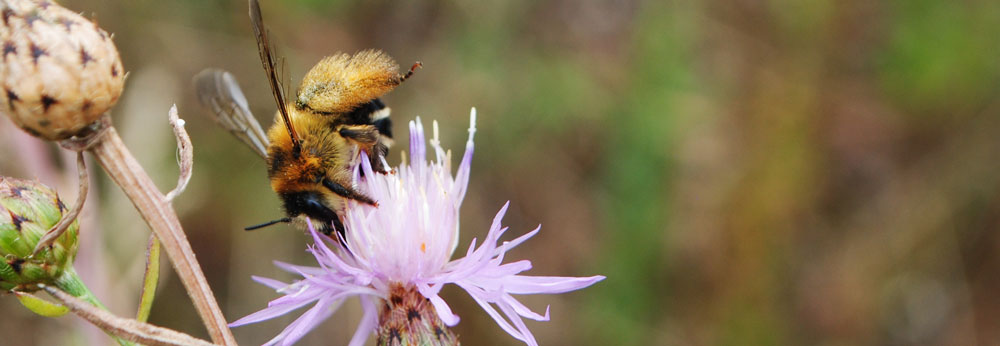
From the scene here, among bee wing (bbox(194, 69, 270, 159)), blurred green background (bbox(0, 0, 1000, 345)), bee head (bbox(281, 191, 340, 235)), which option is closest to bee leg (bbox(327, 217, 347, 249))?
bee head (bbox(281, 191, 340, 235))

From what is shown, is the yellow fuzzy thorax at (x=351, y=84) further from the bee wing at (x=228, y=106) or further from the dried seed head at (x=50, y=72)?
the dried seed head at (x=50, y=72)

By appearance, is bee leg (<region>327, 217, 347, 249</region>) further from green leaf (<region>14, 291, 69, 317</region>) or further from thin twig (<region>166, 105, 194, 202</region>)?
green leaf (<region>14, 291, 69, 317</region>)

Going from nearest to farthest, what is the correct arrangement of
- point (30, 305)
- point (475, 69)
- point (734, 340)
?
point (30, 305)
point (734, 340)
point (475, 69)

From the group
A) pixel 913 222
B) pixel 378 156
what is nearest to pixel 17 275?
pixel 378 156

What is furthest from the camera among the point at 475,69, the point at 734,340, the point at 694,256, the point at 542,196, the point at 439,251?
the point at 542,196

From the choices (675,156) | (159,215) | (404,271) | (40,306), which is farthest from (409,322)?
(675,156)

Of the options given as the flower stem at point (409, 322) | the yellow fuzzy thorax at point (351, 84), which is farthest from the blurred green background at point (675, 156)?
the flower stem at point (409, 322)

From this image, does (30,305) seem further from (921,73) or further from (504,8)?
(921,73)
